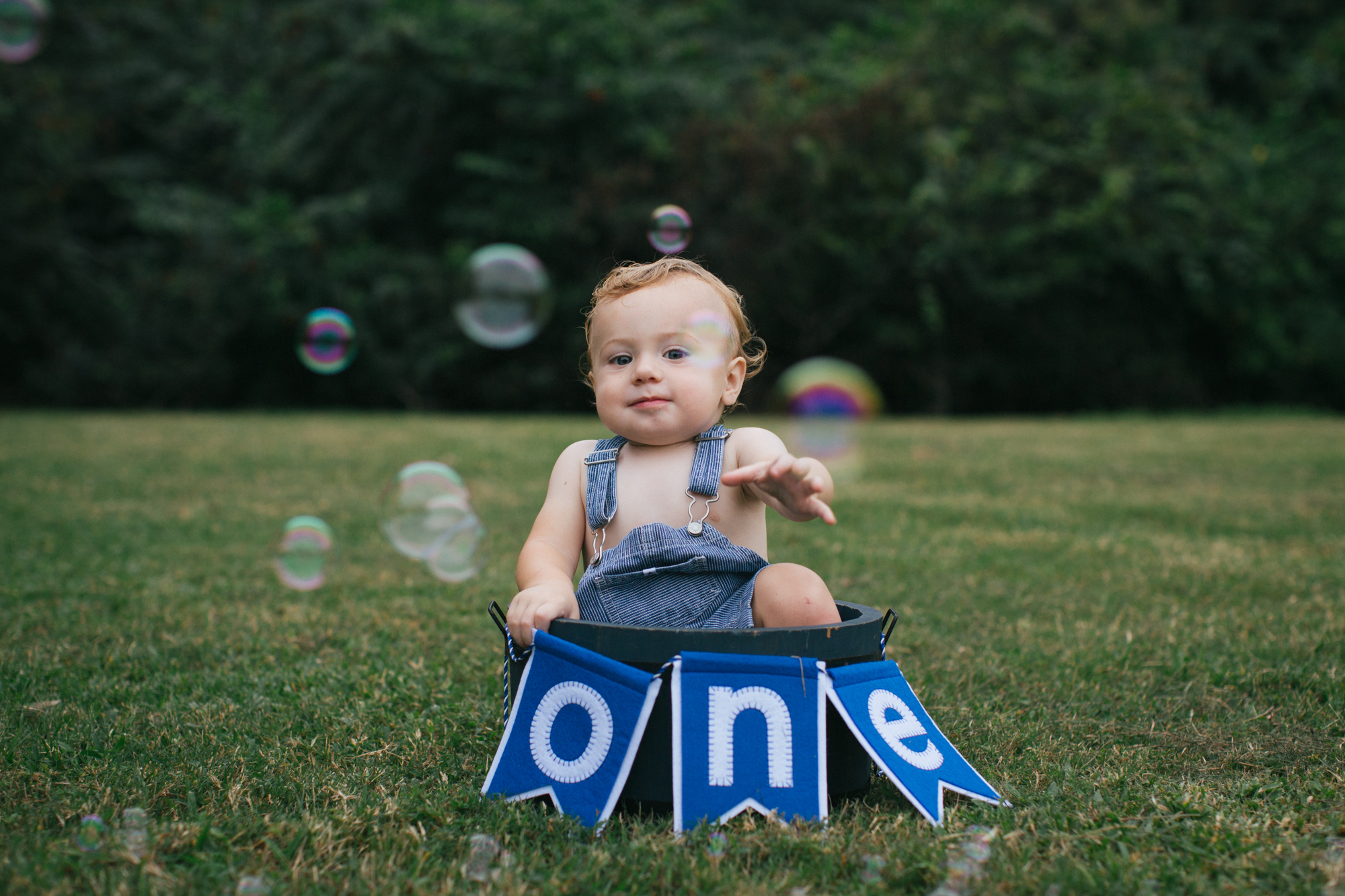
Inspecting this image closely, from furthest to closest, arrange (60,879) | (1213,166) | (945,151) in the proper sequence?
(1213,166), (945,151), (60,879)

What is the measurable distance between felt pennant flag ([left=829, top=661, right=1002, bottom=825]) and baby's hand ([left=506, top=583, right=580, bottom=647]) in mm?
473

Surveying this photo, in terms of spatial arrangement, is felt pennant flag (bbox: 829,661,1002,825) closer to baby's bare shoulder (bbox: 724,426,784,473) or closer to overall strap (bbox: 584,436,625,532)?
baby's bare shoulder (bbox: 724,426,784,473)

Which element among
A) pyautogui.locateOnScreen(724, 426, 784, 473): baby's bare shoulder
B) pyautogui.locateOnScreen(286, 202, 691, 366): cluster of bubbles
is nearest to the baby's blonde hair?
pyautogui.locateOnScreen(724, 426, 784, 473): baby's bare shoulder

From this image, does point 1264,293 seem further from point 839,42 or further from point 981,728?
point 981,728

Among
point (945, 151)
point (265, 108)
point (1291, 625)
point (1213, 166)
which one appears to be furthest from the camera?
point (265, 108)

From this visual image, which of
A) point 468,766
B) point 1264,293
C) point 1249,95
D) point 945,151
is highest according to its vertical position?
point 1249,95

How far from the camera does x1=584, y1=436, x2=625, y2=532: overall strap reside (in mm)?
2084

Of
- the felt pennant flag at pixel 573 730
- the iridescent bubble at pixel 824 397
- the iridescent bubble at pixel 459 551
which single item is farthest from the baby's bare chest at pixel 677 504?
the iridescent bubble at pixel 824 397

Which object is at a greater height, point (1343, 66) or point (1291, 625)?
point (1343, 66)

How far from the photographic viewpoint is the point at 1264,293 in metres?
16.7

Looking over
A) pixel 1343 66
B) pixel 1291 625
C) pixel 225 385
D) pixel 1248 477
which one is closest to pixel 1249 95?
pixel 1343 66

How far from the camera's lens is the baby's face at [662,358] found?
204cm

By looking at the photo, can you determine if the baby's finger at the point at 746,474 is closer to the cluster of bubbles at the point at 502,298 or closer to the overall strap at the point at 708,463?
the overall strap at the point at 708,463

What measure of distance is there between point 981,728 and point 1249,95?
1973 cm
